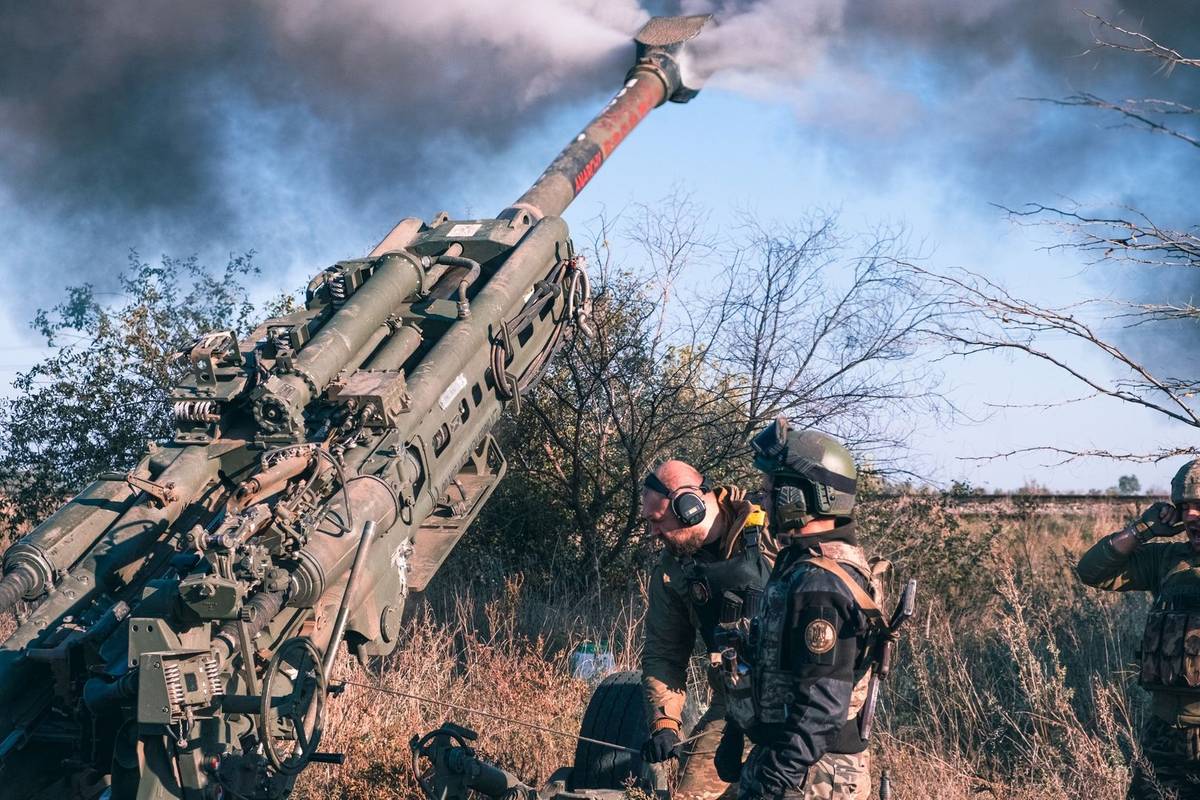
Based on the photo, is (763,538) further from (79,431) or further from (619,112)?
(79,431)

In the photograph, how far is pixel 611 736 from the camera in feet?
19.6

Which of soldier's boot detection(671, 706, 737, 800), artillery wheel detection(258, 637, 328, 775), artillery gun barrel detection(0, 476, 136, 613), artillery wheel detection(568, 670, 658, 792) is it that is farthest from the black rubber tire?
artillery gun barrel detection(0, 476, 136, 613)

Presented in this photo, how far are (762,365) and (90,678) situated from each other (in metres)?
5.92

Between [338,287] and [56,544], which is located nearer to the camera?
[56,544]

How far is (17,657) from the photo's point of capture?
5949 mm

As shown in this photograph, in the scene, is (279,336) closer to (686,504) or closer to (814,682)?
(686,504)

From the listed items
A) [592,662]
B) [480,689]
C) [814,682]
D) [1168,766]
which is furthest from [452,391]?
[1168,766]

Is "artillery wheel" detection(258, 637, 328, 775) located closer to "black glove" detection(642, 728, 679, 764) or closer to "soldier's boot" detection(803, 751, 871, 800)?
"black glove" detection(642, 728, 679, 764)

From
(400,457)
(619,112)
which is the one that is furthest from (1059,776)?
(619,112)

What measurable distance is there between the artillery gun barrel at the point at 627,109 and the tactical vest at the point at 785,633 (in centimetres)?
497

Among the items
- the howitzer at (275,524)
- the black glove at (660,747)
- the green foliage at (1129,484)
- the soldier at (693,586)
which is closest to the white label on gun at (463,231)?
the howitzer at (275,524)

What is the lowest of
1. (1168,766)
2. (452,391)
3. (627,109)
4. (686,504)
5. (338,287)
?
(1168,766)

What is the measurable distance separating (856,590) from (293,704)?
2.78 m

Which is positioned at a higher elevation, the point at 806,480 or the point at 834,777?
the point at 806,480
